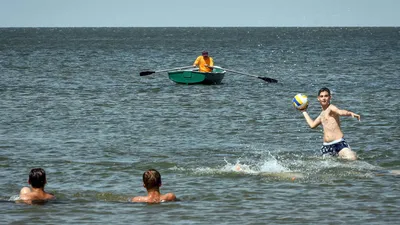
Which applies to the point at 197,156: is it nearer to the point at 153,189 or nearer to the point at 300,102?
the point at 300,102

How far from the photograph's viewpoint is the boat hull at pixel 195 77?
35281 mm

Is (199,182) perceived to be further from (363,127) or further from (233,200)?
(363,127)

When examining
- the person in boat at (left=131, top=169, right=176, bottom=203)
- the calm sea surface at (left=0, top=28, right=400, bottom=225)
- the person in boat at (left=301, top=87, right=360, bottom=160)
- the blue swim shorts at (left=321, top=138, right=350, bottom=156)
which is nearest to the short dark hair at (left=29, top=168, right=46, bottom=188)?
the calm sea surface at (left=0, top=28, right=400, bottom=225)

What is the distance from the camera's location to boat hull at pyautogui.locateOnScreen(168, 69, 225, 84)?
3528 cm

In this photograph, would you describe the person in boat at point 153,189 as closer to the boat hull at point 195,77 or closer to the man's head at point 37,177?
the man's head at point 37,177

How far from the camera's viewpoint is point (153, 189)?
40.5 ft

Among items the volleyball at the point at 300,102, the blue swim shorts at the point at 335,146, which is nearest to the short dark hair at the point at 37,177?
the volleyball at the point at 300,102

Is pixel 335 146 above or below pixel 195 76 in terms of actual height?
below

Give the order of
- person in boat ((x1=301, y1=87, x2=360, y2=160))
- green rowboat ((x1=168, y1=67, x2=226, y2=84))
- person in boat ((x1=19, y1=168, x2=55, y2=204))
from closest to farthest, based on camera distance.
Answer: person in boat ((x1=19, y1=168, x2=55, y2=204)) → person in boat ((x1=301, y1=87, x2=360, y2=160)) → green rowboat ((x1=168, y1=67, x2=226, y2=84))

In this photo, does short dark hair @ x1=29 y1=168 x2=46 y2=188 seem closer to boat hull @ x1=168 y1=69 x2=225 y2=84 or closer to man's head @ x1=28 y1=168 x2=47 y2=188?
man's head @ x1=28 y1=168 x2=47 y2=188

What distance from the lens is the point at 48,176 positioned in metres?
15.3

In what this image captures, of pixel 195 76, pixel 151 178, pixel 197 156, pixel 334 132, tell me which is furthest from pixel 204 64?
pixel 151 178

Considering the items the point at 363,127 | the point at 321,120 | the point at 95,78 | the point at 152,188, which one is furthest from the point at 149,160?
the point at 95,78

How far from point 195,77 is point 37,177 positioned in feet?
77.1
